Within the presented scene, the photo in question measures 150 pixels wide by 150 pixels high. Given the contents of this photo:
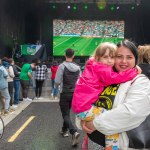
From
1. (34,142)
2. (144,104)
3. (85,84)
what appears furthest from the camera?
(34,142)

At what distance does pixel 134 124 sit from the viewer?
2246mm

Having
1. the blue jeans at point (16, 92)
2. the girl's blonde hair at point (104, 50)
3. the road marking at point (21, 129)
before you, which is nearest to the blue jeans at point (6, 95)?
the road marking at point (21, 129)

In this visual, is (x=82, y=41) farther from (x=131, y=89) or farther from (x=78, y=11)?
(x=131, y=89)

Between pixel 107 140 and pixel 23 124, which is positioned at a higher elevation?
pixel 107 140

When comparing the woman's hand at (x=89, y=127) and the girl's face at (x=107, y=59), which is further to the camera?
the girl's face at (x=107, y=59)

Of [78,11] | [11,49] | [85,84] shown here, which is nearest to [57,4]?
[78,11]

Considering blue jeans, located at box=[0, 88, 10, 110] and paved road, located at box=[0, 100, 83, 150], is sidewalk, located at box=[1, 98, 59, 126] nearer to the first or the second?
paved road, located at box=[0, 100, 83, 150]

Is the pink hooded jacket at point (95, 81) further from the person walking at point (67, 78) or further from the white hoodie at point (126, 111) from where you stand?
the person walking at point (67, 78)

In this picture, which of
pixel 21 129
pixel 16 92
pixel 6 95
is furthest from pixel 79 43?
pixel 21 129

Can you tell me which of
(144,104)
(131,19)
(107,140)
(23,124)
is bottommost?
(23,124)

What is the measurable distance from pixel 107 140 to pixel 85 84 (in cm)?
42

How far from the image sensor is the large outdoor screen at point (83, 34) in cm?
2717

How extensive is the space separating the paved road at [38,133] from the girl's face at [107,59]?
12.8 feet

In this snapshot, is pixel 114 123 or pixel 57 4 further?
pixel 57 4
